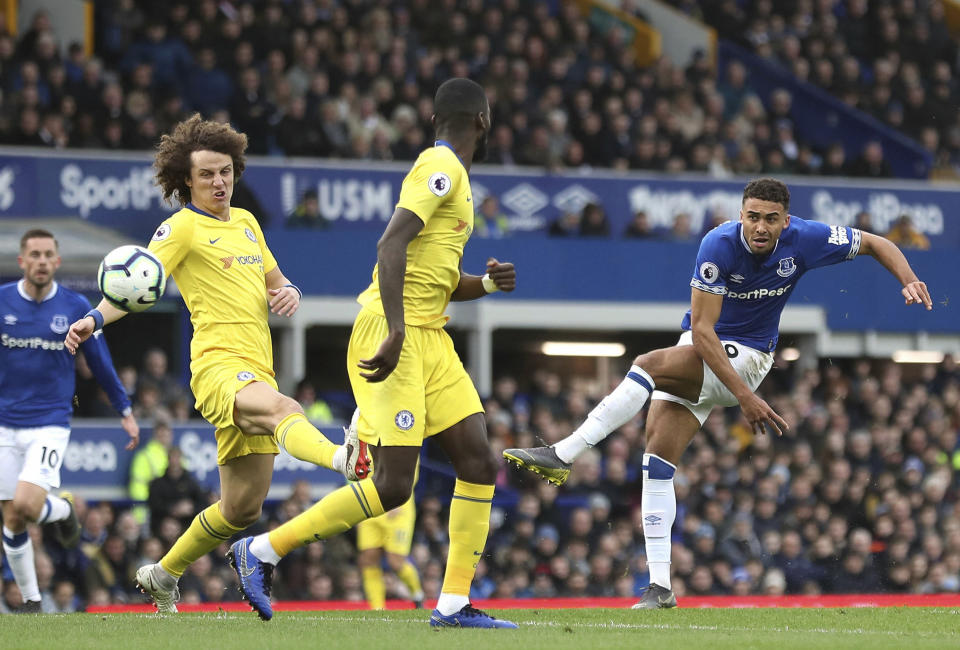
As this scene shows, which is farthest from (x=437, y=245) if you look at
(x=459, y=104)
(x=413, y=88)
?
(x=413, y=88)

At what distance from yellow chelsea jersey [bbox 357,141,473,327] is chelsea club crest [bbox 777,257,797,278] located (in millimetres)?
1925

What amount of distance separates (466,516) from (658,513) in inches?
67.8

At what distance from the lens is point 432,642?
6.35 m

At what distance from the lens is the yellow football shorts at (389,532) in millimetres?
11414

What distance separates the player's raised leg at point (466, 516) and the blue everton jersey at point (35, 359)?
3110 millimetres

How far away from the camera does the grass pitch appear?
6.41 m

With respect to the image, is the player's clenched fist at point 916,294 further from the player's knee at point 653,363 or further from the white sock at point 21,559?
the white sock at point 21,559

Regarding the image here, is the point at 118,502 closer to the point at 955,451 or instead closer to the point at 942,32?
the point at 955,451

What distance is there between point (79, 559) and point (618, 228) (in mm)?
7978

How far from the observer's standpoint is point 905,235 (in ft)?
62.1

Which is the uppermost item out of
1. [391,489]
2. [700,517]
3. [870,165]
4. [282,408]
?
[870,165]

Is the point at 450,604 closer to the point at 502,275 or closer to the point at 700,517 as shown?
the point at 502,275

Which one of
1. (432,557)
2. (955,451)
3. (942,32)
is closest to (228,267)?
(432,557)

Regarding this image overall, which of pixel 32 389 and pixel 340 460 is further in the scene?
pixel 32 389
